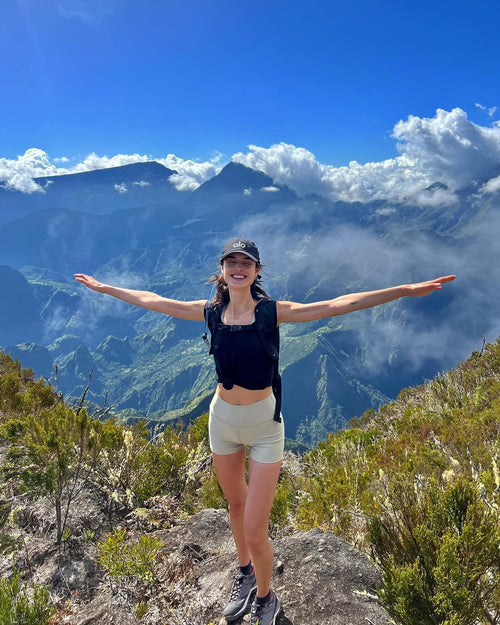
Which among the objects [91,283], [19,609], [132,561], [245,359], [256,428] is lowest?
[132,561]

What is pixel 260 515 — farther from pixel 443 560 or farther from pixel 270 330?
pixel 270 330

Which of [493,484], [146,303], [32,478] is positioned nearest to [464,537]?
[493,484]

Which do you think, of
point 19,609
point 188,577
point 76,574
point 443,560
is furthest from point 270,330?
point 76,574

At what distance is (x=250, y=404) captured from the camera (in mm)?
3156

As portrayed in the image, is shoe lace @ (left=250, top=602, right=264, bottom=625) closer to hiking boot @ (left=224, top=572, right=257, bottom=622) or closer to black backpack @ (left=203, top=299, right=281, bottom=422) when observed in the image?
hiking boot @ (left=224, top=572, right=257, bottom=622)

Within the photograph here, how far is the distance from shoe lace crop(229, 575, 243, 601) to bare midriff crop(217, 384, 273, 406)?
1621 mm

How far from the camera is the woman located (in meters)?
3.04

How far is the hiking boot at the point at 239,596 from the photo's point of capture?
3164 mm

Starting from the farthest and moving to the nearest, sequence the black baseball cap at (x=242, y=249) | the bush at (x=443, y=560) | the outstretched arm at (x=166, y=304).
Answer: the outstretched arm at (x=166, y=304) → the black baseball cap at (x=242, y=249) → the bush at (x=443, y=560)

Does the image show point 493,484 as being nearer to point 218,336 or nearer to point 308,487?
point 218,336

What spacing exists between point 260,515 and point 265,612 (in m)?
0.82

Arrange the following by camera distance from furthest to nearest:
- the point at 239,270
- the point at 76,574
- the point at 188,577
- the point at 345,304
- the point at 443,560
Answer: the point at 76,574 → the point at 188,577 → the point at 239,270 → the point at 345,304 → the point at 443,560

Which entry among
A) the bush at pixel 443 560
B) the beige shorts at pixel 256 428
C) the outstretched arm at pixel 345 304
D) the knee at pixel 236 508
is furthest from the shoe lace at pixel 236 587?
the outstretched arm at pixel 345 304

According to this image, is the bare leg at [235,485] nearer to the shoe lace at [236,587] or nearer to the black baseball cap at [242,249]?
the shoe lace at [236,587]
